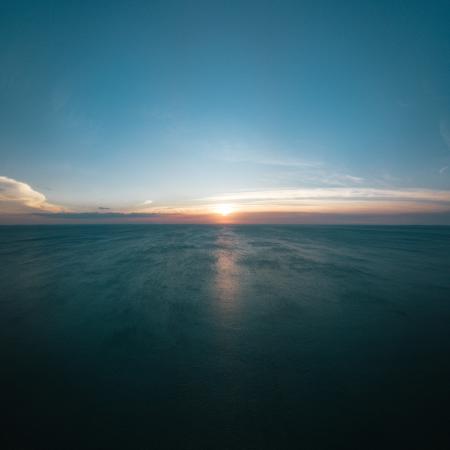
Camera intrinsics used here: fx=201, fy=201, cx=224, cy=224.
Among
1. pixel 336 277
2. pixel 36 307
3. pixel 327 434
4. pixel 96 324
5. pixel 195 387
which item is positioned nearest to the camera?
pixel 327 434

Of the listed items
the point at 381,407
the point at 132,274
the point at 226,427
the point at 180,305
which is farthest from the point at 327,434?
the point at 132,274

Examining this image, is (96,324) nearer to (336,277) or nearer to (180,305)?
(180,305)

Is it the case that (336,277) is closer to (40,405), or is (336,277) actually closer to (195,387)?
(195,387)

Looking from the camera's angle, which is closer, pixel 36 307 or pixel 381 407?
pixel 381 407

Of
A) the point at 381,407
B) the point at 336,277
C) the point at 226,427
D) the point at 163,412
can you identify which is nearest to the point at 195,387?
the point at 163,412

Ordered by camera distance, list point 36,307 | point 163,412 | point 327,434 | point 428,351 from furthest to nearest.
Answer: point 36,307 → point 428,351 → point 163,412 → point 327,434

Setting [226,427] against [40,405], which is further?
[40,405]

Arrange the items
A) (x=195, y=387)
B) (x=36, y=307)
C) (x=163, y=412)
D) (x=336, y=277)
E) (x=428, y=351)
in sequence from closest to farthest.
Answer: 1. (x=163, y=412)
2. (x=195, y=387)
3. (x=428, y=351)
4. (x=36, y=307)
5. (x=336, y=277)

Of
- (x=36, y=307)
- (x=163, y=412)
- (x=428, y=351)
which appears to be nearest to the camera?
(x=163, y=412)
